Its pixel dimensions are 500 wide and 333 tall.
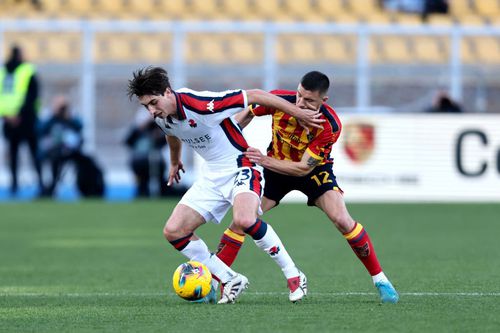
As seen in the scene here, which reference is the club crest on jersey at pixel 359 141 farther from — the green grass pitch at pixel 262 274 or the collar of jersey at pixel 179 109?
the collar of jersey at pixel 179 109

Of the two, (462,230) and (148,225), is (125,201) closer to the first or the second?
(148,225)

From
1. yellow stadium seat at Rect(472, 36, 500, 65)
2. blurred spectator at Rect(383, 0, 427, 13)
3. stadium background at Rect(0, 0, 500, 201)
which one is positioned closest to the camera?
stadium background at Rect(0, 0, 500, 201)

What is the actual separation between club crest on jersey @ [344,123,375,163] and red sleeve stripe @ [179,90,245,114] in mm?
11298

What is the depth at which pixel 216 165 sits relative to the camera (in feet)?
26.0

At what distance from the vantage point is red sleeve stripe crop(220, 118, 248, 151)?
7883 mm

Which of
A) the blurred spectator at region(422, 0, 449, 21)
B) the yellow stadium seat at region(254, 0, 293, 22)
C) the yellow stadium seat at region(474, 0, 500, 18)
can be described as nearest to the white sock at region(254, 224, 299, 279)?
the blurred spectator at region(422, 0, 449, 21)

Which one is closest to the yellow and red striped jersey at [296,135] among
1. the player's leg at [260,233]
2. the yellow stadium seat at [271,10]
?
the player's leg at [260,233]

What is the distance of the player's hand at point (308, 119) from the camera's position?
7508 millimetres

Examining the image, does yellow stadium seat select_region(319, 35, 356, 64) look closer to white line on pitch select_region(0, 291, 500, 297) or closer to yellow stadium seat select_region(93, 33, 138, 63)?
yellow stadium seat select_region(93, 33, 138, 63)

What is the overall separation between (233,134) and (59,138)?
41.2 feet

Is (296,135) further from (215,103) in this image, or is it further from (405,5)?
(405,5)

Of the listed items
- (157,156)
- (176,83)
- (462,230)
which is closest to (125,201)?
(157,156)

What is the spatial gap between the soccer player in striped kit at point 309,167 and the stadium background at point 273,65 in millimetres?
10755

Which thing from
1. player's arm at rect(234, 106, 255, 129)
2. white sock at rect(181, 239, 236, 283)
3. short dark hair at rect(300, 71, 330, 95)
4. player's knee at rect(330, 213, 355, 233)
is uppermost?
short dark hair at rect(300, 71, 330, 95)
